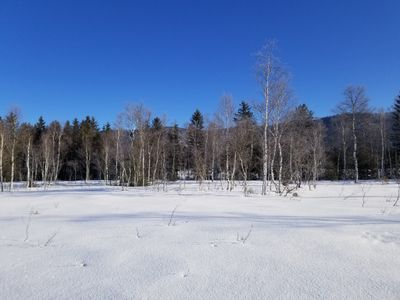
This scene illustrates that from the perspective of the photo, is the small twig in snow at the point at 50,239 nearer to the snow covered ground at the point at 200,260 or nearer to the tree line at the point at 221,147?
the snow covered ground at the point at 200,260

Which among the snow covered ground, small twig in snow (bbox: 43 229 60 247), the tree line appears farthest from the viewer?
the tree line

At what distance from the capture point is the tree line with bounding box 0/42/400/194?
22.7 m

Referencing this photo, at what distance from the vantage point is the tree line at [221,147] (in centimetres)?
2266

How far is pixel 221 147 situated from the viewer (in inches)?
1238

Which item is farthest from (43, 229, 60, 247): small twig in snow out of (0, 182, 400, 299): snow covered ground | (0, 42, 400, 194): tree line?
(0, 42, 400, 194): tree line

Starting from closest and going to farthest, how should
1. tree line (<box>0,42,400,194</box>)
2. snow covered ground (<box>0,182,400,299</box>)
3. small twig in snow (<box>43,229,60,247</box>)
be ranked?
snow covered ground (<box>0,182,400,299</box>), small twig in snow (<box>43,229,60,247</box>), tree line (<box>0,42,400,194</box>)

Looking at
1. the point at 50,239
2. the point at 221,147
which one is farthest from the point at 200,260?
the point at 221,147

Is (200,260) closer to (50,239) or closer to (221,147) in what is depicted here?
(50,239)

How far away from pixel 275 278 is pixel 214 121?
96.1 feet

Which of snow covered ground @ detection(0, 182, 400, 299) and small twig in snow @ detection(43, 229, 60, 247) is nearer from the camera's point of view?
snow covered ground @ detection(0, 182, 400, 299)

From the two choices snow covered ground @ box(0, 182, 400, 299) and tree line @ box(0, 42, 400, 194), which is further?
tree line @ box(0, 42, 400, 194)

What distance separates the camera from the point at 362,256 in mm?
2859

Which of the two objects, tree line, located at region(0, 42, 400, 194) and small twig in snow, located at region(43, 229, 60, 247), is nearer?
small twig in snow, located at region(43, 229, 60, 247)

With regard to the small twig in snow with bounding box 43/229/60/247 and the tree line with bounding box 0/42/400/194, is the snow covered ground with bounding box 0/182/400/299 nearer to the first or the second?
the small twig in snow with bounding box 43/229/60/247
